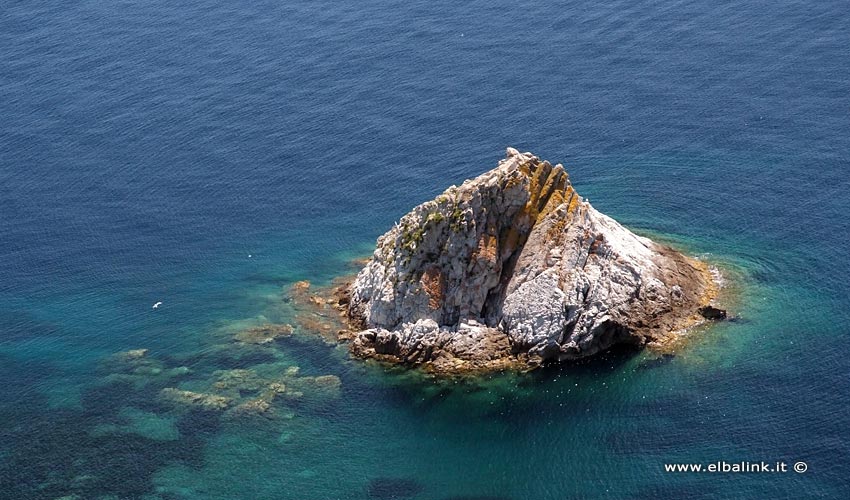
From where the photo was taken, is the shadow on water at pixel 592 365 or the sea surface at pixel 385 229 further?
the shadow on water at pixel 592 365

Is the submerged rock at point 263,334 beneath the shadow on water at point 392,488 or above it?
above

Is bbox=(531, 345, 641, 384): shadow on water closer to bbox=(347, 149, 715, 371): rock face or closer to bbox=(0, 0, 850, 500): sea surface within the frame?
bbox=(0, 0, 850, 500): sea surface

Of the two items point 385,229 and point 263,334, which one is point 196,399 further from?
point 385,229

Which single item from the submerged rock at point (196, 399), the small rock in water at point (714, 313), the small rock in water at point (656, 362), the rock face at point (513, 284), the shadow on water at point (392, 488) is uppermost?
the rock face at point (513, 284)

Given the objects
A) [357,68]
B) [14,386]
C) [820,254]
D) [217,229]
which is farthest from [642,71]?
[14,386]

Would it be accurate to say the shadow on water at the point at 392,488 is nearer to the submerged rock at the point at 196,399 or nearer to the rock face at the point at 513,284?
the rock face at the point at 513,284

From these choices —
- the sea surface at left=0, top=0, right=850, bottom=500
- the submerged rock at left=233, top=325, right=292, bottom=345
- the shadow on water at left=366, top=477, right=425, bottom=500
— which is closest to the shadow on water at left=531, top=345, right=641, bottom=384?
the sea surface at left=0, top=0, right=850, bottom=500

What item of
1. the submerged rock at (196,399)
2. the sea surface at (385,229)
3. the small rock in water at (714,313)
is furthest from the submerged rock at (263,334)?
the small rock in water at (714,313)
